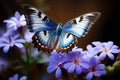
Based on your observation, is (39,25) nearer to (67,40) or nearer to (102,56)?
(67,40)

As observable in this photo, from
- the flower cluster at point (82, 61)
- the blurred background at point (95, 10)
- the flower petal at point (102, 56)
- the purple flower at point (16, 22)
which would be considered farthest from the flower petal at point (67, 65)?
the blurred background at point (95, 10)

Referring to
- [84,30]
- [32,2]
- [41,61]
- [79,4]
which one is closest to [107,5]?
[79,4]

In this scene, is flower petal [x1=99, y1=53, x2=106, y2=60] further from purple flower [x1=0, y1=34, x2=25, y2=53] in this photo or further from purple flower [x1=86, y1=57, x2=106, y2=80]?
purple flower [x1=0, y1=34, x2=25, y2=53]

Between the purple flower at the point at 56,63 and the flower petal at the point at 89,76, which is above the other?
the purple flower at the point at 56,63

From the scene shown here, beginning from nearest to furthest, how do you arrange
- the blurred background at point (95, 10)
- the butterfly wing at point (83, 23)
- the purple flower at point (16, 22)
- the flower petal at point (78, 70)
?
the flower petal at point (78, 70) → the butterfly wing at point (83, 23) → the purple flower at point (16, 22) → the blurred background at point (95, 10)

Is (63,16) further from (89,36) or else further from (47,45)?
(47,45)

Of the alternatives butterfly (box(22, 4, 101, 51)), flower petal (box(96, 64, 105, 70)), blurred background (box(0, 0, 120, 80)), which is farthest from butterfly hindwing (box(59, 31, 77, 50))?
blurred background (box(0, 0, 120, 80))

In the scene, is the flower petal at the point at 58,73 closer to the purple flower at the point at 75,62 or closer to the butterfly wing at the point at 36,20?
the purple flower at the point at 75,62

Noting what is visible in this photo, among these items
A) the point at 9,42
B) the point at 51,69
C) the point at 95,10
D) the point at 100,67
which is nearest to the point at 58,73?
the point at 51,69
